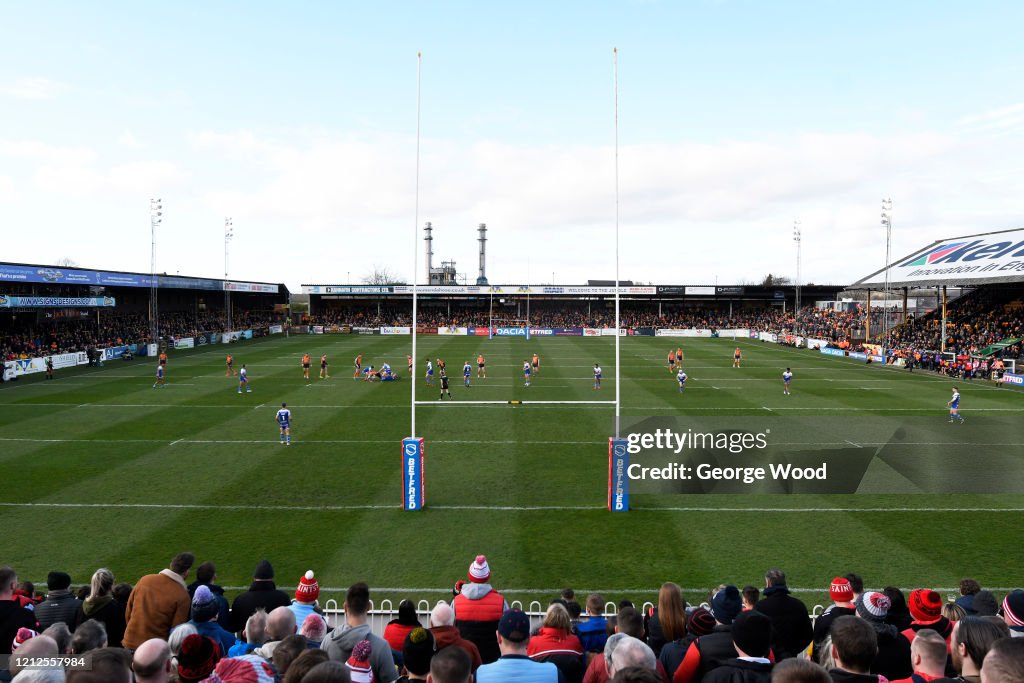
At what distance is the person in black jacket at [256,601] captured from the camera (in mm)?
7164

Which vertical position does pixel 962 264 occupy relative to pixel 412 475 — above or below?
above

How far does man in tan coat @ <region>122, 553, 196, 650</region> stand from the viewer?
6.53m

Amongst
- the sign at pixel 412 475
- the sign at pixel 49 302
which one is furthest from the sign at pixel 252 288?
the sign at pixel 412 475

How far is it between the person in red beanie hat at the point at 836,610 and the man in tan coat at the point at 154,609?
658 cm

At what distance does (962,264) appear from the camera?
153ft

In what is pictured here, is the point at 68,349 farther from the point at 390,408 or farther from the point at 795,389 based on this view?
the point at 795,389

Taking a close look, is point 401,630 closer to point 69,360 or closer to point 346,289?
point 69,360

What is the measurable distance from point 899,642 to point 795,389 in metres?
31.0

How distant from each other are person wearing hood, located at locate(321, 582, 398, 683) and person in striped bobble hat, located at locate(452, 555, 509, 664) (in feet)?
3.68

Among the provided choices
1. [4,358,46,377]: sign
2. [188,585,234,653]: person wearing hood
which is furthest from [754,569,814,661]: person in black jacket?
[4,358,46,377]: sign

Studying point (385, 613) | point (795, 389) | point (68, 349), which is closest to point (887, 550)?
point (385, 613)

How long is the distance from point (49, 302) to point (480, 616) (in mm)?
49992

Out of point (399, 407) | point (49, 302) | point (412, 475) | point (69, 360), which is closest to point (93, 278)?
point (49, 302)

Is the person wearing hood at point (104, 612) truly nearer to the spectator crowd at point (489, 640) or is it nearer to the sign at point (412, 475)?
the spectator crowd at point (489, 640)
